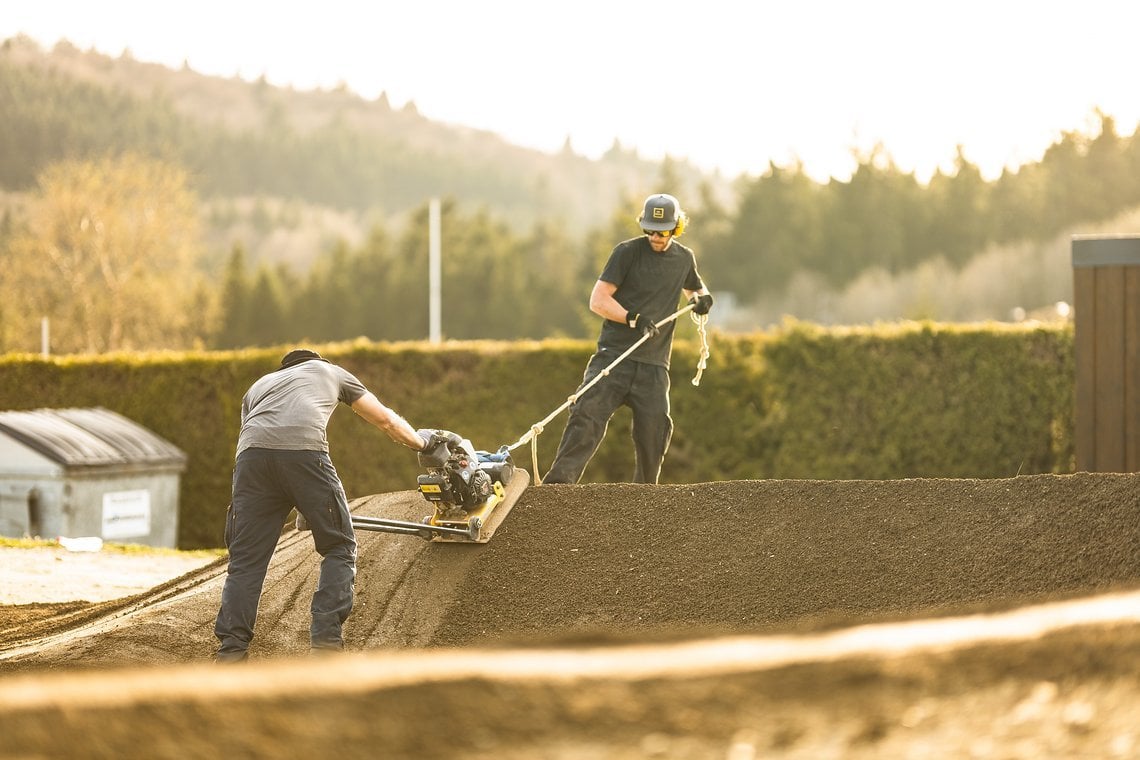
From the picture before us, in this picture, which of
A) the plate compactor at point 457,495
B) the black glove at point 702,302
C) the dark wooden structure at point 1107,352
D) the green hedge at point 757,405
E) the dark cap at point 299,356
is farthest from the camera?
the green hedge at point 757,405

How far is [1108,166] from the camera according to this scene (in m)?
58.9

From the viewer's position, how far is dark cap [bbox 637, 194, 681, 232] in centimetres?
835

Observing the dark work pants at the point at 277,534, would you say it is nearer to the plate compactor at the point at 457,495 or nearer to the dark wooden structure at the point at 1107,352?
the plate compactor at the point at 457,495

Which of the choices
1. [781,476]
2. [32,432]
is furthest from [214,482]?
[781,476]

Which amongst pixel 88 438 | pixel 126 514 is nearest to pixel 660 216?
pixel 88 438

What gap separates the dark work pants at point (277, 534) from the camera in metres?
6.12

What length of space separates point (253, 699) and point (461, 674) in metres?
0.42

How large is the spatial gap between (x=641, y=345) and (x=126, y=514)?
7.73 meters

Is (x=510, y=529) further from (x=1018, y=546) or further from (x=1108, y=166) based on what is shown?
(x=1108, y=166)

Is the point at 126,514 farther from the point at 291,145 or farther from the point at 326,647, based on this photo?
the point at 291,145

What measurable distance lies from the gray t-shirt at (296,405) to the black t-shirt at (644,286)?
2.51 m

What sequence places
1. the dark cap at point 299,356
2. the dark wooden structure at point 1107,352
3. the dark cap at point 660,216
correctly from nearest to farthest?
the dark cap at point 299,356, the dark cap at point 660,216, the dark wooden structure at point 1107,352

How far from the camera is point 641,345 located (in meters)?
8.40

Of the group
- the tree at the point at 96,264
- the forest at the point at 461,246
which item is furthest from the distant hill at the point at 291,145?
the tree at the point at 96,264
